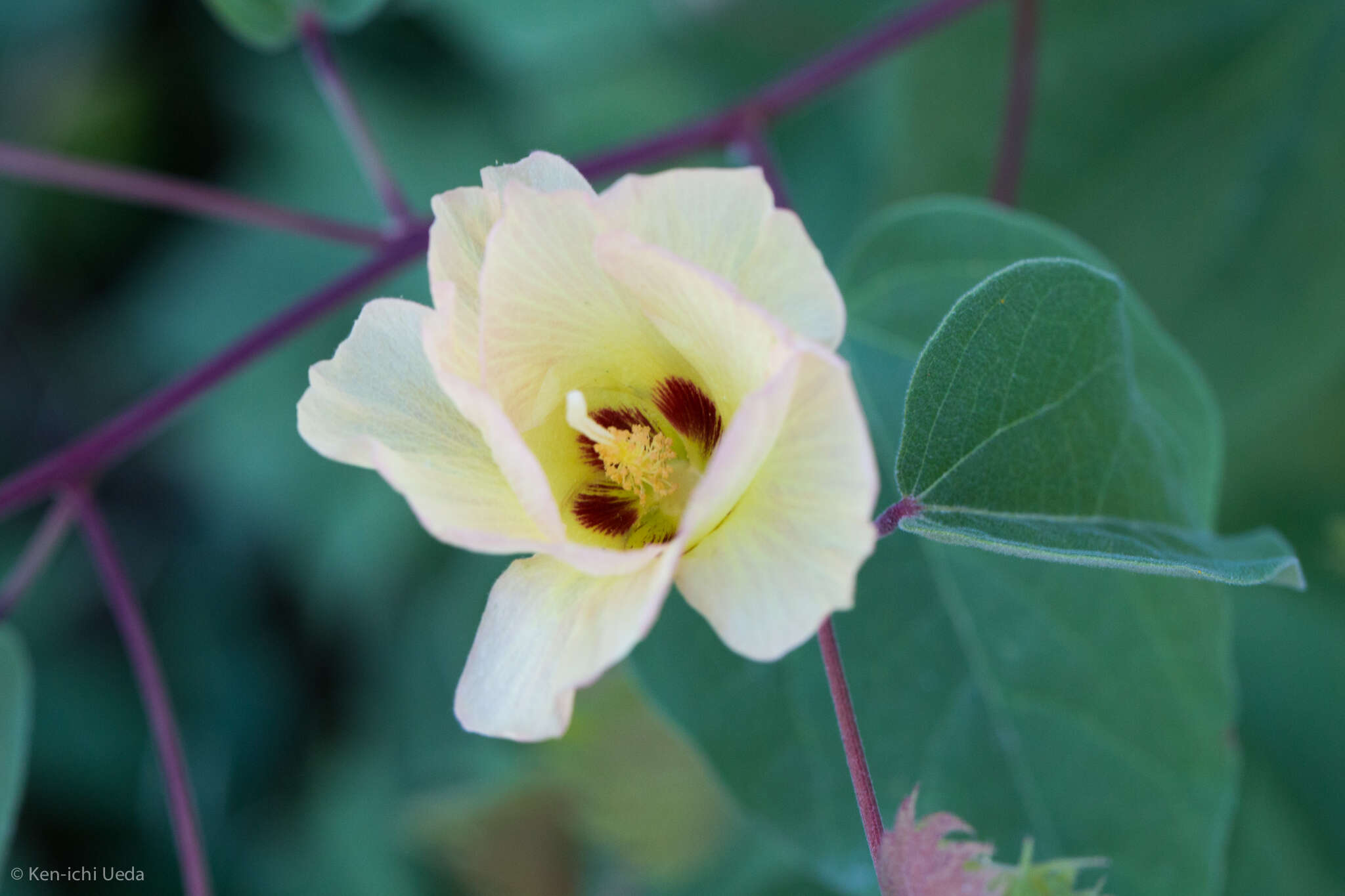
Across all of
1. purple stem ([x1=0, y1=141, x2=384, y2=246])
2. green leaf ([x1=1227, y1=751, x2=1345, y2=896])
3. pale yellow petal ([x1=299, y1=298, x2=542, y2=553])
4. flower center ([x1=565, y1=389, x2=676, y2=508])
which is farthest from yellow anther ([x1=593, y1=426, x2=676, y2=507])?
green leaf ([x1=1227, y1=751, x2=1345, y2=896])

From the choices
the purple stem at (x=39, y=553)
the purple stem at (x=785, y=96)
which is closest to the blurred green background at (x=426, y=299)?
the purple stem at (x=39, y=553)

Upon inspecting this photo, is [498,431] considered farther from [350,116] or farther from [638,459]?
[350,116]

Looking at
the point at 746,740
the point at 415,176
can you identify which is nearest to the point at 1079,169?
the point at 746,740

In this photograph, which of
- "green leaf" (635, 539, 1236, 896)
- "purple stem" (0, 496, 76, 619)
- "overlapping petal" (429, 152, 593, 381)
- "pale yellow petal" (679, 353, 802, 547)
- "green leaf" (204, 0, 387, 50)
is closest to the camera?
"pale yellow petal" (679, 353, 802, 547)

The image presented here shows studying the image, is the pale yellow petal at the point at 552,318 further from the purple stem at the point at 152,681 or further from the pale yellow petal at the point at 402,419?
the purple stem at the point at 152,681

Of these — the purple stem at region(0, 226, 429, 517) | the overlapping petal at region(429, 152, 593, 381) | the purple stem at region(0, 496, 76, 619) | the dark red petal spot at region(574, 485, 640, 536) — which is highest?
the purple stem at region(0, 226, 429, 517)

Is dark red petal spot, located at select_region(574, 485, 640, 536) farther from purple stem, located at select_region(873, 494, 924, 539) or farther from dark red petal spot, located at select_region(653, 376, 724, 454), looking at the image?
purple stem, located at select_region(873, 494, 924, 539)
